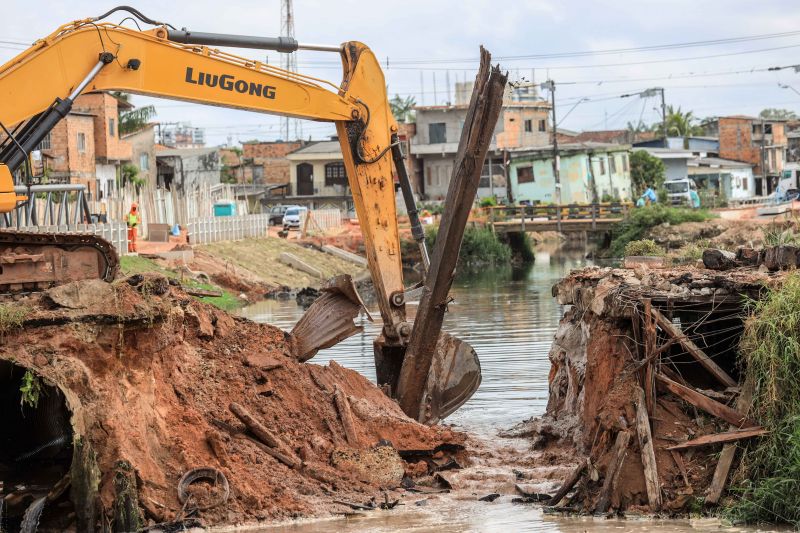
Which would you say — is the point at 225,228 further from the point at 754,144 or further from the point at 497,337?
the point at 754,144

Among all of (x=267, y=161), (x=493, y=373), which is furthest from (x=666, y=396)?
(x=267, y=161)

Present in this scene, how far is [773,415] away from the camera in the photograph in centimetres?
1159

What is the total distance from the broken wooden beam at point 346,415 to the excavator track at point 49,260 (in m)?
3.12

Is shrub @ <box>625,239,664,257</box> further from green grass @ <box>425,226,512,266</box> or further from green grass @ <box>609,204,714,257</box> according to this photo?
green grass @ <box>425,226,512,266</box>

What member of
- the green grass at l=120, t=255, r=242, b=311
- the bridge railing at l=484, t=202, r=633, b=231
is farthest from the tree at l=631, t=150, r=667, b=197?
the green grass at l=120, t=255, r=242, b=311

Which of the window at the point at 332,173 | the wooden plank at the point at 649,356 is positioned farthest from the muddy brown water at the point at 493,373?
the window at the point at 332,173

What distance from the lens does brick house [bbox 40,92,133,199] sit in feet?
178

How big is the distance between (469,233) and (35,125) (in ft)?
156

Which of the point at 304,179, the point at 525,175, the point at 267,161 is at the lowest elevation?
the point at 525,175

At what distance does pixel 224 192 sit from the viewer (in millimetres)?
73250

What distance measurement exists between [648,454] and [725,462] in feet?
2.42

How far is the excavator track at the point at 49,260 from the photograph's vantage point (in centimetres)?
1285

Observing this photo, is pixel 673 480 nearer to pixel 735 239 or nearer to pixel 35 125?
pixel 35 125

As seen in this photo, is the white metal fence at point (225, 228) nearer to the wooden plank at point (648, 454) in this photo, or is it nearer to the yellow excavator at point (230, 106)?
the yellow excavator at point (230, 106)
